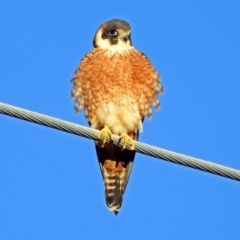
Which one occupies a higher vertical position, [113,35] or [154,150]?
[113,35]

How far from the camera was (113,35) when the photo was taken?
6672 mm

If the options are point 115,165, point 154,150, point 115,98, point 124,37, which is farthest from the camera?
point 124,37

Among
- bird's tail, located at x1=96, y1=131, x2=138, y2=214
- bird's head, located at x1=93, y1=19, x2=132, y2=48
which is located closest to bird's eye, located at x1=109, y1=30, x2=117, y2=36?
bird's head, located at x1=93, y1=19, x2=132, y2=48

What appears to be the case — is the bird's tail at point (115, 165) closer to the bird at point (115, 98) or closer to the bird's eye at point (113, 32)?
the bird at point (115, 98)

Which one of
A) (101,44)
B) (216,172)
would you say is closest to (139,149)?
(216,172)

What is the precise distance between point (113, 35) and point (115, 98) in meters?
0.88

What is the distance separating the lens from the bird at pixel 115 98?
19.8ft

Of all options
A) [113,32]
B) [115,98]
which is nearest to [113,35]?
[113,32]

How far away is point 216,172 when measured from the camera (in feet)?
12.9

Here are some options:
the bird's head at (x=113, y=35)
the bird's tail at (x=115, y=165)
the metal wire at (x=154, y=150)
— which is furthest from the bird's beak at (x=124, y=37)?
the metal wire at (x=154, y=150)

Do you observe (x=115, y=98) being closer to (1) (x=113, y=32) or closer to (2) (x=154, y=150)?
(1) (x=113, y=32)

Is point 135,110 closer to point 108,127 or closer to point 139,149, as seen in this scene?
point 108,127

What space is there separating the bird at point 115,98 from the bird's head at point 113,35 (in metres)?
0.08

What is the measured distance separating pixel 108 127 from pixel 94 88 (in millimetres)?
365
